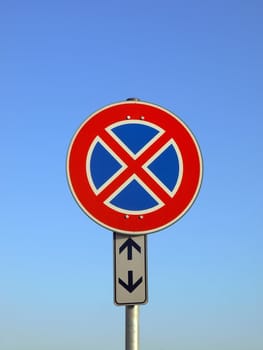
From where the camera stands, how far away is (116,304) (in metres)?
2.28

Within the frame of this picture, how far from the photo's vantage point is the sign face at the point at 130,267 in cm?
229

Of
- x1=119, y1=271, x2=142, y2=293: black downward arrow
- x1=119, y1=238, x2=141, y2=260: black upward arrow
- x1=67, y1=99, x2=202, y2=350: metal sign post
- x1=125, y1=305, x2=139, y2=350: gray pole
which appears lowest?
x1=125, y1=305, x2=139, y2=350: gray pole

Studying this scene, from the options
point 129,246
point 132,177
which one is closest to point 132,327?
point 129,246

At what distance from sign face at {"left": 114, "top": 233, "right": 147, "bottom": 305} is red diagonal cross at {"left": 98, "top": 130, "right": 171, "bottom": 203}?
0.22m

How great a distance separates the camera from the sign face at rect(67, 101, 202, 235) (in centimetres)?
233

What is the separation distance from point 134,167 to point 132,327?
2.49 ft

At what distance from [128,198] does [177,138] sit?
42cm

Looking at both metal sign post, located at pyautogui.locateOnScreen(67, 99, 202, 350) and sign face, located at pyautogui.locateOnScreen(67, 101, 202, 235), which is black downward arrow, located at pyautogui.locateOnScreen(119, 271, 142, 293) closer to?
metal sign post, located at pyautogui.locateOnScreen(67, 99, 202, 350)

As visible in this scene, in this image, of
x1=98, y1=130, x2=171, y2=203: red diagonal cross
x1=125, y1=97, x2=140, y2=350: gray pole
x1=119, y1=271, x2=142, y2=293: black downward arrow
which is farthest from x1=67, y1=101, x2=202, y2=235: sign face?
x1=125, y1=97, x2=140, y2=350: gray pole

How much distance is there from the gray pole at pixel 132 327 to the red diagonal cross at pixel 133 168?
0.53 m

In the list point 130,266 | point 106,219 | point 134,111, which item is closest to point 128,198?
point 106,219

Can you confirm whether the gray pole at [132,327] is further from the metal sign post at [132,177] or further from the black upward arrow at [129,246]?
the black upward arrow at [129,246]

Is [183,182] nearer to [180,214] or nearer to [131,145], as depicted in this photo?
[180,214]

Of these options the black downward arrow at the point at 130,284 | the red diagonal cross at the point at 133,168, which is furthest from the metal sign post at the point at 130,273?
the red diagonal cross at the point at 133,168
